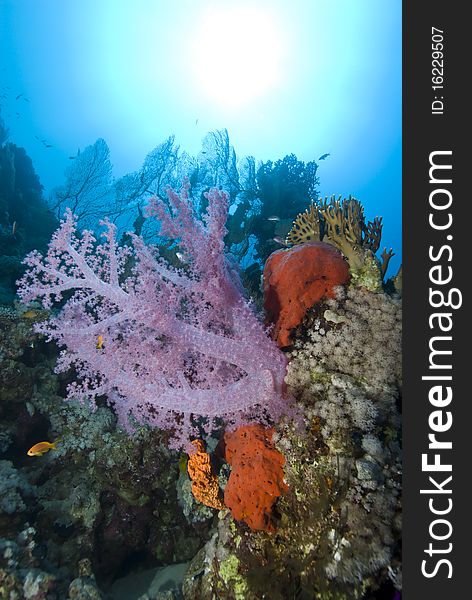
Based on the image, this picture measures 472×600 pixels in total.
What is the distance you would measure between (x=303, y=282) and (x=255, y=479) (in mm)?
2186

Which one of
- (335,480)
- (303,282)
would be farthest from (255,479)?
(303,282)

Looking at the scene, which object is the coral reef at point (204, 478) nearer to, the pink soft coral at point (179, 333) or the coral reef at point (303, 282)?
the pink soft coral at point (179, 333)

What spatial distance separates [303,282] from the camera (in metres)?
3.98

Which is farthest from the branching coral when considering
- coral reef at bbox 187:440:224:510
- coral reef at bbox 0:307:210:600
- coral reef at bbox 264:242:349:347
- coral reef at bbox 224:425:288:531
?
coral reef at bbox 0:307:210:600

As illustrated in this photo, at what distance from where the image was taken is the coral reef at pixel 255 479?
3.25 meters

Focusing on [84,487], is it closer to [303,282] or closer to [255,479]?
[255,479]

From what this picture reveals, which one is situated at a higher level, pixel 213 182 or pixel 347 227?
pixel 213 182

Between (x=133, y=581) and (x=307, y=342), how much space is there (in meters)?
4.71

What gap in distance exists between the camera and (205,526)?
200 inches

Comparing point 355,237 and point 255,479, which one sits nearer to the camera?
point 255,479

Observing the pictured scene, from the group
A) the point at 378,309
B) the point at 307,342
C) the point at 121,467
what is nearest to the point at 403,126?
the point at 378,309

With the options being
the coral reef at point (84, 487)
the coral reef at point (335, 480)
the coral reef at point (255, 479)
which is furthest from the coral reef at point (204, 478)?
the coral reef at point (84, 487)

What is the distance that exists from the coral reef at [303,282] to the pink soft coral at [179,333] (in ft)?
1.42

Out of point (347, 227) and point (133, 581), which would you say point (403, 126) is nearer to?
point (347, 227)
